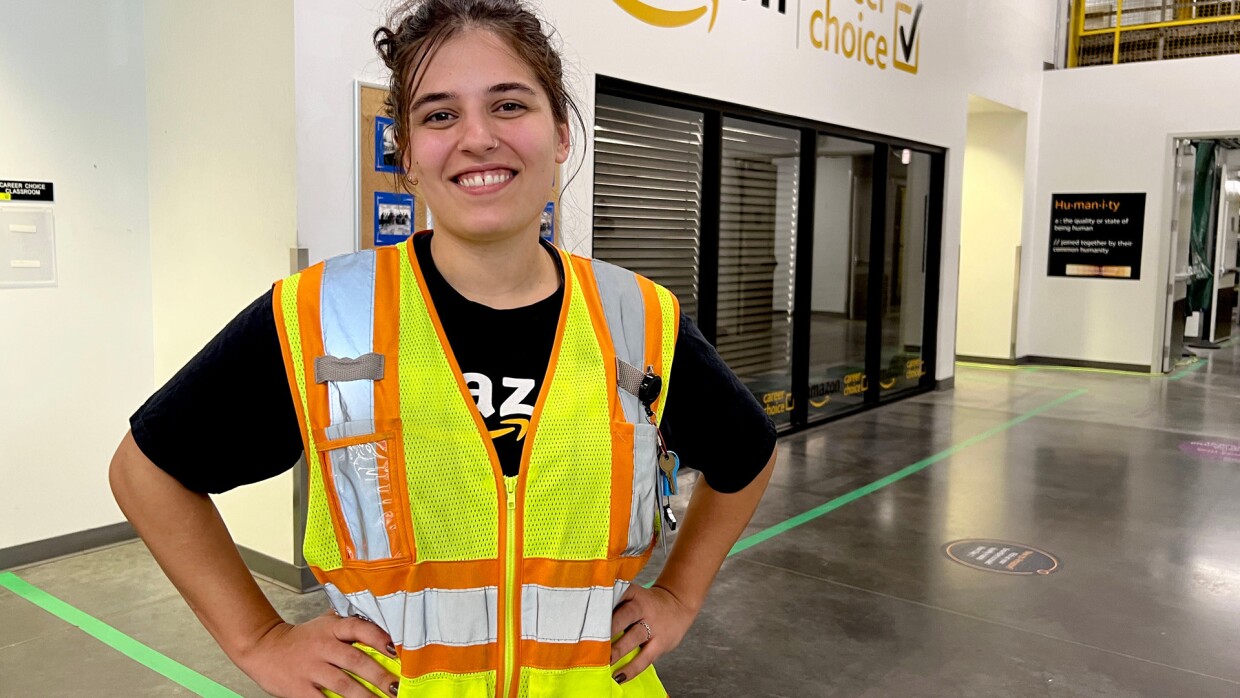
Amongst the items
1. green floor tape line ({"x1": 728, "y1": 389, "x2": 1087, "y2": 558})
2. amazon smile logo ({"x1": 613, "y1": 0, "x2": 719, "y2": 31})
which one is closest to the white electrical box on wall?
amazon smile logo ({"x1": 613, "y1": 0, "x2": 719, "y2": 31})

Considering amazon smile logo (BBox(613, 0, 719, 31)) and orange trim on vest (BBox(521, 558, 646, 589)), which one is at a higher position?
amazon smile logo (BBox(613, 0, 719, 31))

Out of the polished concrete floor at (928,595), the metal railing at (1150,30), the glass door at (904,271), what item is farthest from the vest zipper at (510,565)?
the metal railing at (1150,30)

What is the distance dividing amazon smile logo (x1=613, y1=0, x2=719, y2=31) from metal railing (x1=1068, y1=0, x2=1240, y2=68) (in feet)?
22.9

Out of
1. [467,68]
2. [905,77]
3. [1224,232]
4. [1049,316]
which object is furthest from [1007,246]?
[467,68]

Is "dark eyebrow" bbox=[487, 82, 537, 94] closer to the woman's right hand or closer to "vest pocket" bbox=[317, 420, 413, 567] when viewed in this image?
"vest pocket" bbox=[317, 420, 413, 567]

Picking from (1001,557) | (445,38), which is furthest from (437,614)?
(1001,557)

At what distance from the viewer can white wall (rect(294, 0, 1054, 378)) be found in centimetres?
363

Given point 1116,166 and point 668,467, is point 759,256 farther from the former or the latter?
point 1116,166

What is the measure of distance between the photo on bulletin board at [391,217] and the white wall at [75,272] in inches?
Answer: 46.2

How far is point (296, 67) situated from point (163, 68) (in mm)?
946

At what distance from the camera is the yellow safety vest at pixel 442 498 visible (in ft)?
3.84

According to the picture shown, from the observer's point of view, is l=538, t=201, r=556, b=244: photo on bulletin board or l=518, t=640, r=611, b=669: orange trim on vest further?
l=538, t=201, r=556, b=244: photo on bulletin board

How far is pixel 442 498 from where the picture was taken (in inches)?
46.3

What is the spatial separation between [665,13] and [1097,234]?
23.0 ft
